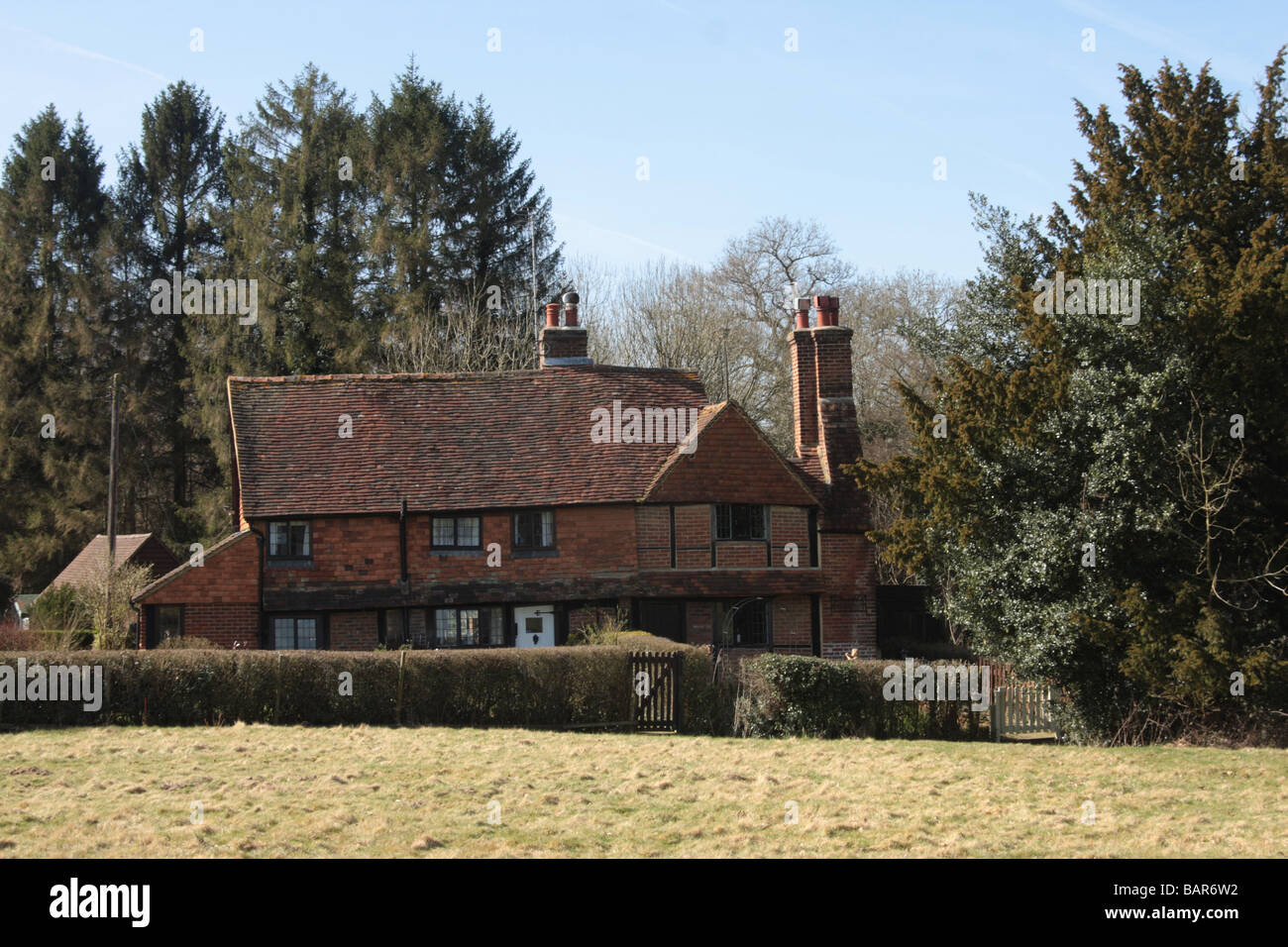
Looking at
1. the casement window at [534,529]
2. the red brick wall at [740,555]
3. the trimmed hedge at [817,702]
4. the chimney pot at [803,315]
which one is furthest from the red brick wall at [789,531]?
the trimmed hedge at [817,702]

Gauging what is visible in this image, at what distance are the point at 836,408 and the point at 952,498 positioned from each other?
33.4 feet

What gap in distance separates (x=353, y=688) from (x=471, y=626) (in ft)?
34.0

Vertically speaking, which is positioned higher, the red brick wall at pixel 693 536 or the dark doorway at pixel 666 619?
the red brick wall at pixel 693 536

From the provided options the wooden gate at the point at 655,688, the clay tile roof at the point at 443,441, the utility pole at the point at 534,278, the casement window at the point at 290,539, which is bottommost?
the wooden gate at the point at 655,688

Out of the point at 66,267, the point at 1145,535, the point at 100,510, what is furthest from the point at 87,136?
the point at 1145,535

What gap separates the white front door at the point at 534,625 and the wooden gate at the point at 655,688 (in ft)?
33.0

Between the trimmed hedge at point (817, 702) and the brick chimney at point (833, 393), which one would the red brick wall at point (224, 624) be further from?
the brick chimney at point (833, 393)

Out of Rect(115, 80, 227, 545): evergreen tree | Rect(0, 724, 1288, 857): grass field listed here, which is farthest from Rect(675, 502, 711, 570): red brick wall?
Rect(115, 80, 227, 545): evergreen tree

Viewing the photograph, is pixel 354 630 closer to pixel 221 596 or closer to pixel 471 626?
pixel 471 626

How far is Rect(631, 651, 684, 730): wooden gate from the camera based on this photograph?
20.7 metres

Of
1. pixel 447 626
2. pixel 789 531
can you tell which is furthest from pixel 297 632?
pixel 789 531

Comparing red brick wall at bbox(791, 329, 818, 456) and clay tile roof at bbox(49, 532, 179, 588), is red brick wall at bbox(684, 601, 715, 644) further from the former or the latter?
clay tile roof at bbox(49, 532, 179, 588)

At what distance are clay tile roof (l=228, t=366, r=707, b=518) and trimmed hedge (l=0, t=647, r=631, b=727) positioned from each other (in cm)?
995

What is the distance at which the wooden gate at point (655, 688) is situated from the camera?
67.8ft
